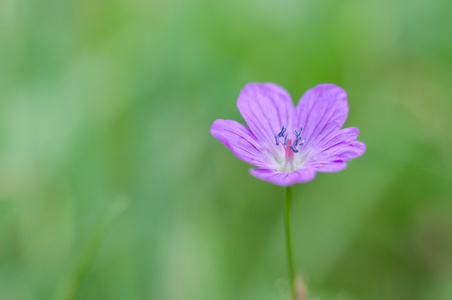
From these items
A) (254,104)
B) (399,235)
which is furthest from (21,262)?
(399,235)

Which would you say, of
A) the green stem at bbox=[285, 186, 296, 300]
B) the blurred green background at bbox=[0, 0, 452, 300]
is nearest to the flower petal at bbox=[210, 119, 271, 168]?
the green stem at bbox=[285, 186, 296, 300]

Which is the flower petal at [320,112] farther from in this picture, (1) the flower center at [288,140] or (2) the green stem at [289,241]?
(2) the green stem at [289,241]

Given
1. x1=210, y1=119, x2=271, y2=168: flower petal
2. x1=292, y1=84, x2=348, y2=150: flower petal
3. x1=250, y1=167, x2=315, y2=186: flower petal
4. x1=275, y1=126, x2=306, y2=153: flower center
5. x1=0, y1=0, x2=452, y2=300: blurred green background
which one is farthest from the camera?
x1=0, y1=0, x2=452, y2=300: blurred green background

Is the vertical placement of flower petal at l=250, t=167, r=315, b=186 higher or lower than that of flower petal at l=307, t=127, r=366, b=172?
lower

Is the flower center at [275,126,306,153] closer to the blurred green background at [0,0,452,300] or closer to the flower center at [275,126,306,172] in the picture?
the flower center at [275,126,306,172]

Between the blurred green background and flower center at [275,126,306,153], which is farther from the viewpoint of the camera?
the blurred green background

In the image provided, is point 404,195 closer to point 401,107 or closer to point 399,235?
point 399,235
